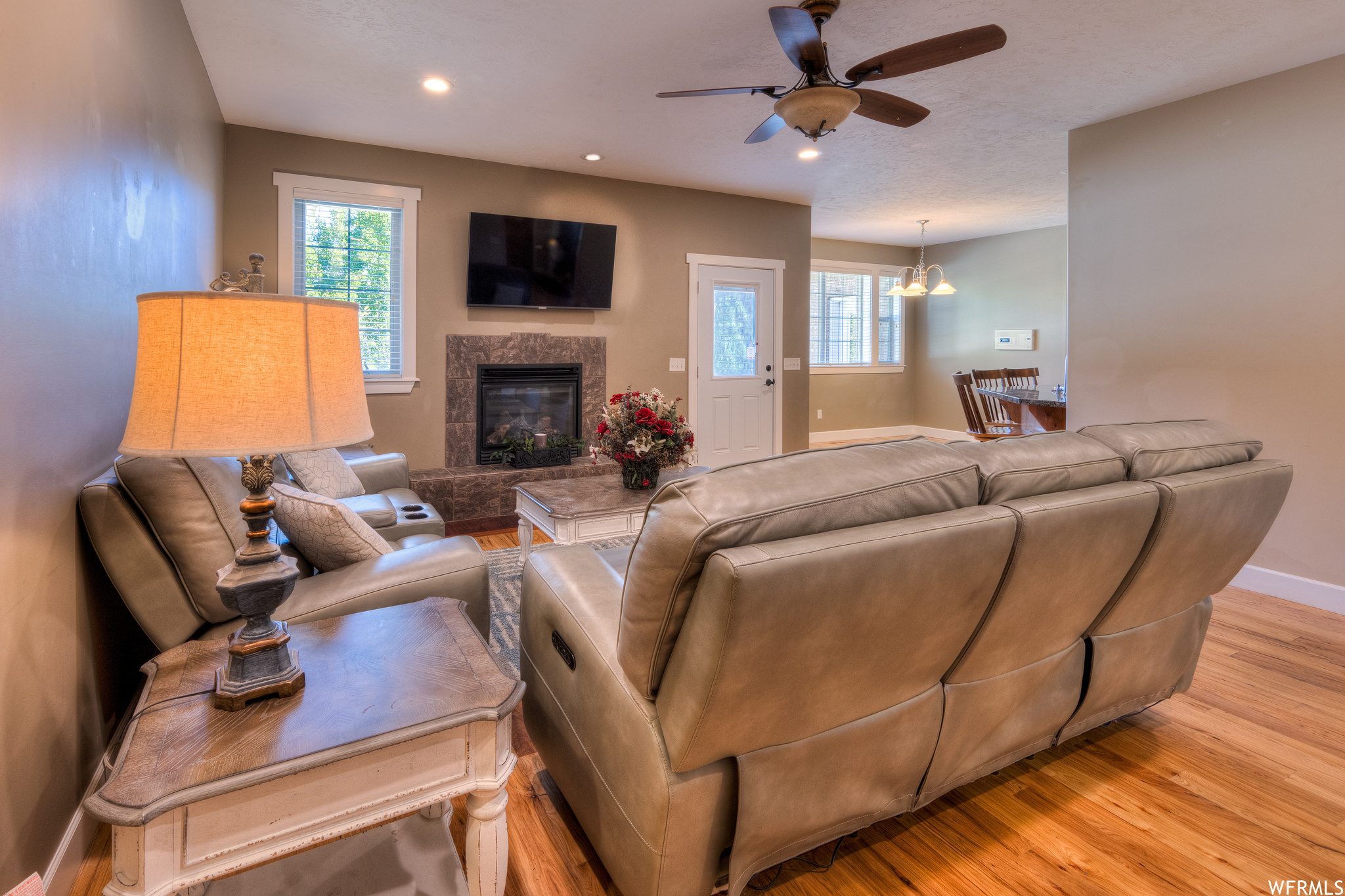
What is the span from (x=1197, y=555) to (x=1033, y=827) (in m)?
0.80

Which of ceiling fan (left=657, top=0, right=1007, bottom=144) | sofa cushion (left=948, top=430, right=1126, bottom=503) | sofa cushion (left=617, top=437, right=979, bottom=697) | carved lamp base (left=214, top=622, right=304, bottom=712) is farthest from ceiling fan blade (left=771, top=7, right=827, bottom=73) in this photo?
carved lamp base (left=214, top=622, right=304, bottom=712)

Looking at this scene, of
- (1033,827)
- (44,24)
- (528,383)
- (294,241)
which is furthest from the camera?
(528,383)

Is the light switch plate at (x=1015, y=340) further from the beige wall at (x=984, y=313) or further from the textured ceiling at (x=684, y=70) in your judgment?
the textured ceiling at (x=684, y=70)

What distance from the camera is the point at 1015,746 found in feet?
5.44

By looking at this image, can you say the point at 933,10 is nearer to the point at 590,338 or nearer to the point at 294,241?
the point at 590,338

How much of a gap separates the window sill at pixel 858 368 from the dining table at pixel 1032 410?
3.79 m

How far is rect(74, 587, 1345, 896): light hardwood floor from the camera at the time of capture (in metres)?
1.46

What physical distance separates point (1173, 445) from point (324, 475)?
2.93m

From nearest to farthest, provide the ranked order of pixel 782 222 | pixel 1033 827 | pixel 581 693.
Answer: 1. pixel 581 693
2. pixel 1033 827
3. pixel 782 222

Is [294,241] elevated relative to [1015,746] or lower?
elevated

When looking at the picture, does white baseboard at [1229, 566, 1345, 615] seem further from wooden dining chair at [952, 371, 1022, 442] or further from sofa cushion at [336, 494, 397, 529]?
sofa cushion at [336, 494, 397, 529]

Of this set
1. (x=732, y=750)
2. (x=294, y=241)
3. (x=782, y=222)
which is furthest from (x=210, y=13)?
(x=782, y=222)

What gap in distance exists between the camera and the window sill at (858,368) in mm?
8430

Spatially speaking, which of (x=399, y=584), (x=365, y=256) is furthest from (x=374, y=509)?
(x=365, y=256)
